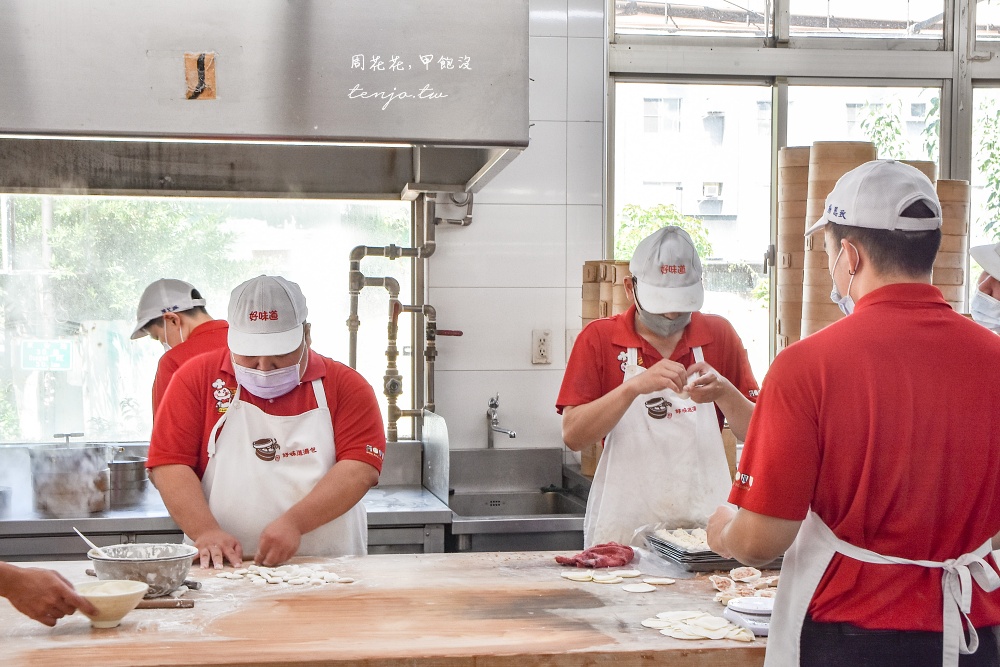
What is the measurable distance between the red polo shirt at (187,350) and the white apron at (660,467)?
1.43 metres

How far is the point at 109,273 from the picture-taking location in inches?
167

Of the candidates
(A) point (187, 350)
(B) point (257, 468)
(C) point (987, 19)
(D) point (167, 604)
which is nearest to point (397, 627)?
(D) point (167, 604)

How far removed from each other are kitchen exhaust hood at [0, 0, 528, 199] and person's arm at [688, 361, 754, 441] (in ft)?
2.87

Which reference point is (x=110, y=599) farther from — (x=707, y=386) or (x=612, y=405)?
(x=707, y=386)

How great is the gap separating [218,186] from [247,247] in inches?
11.9

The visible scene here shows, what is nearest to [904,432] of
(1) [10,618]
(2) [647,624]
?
(2) [647,624]

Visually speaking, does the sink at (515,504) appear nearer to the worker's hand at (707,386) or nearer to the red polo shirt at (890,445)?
the worker's hand at (707,386)

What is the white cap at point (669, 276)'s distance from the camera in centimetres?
291

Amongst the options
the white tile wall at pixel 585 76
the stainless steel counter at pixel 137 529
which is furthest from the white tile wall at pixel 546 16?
the stainless steel counter at pixel 137 529

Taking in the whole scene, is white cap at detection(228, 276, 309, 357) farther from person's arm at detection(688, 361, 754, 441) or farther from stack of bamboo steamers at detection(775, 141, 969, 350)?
stack of bamboo steamers at detection(775, 141, 969, 350)

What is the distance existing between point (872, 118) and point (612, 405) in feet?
9.25

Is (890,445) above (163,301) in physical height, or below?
below

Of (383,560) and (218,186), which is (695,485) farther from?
(218,186)

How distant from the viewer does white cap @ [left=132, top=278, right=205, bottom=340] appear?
3639 millimetres
